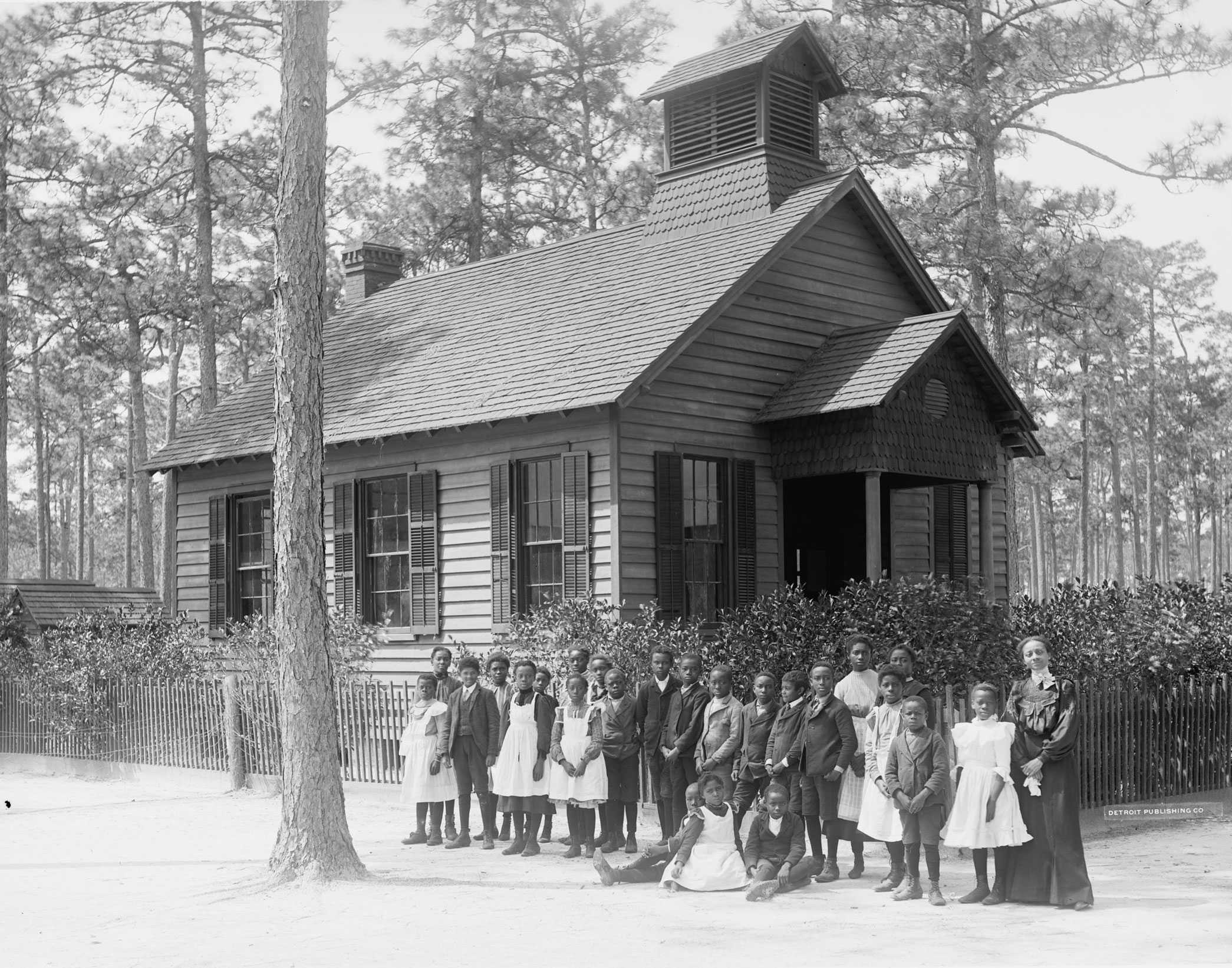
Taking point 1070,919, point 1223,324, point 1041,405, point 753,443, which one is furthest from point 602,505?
point 1223,324

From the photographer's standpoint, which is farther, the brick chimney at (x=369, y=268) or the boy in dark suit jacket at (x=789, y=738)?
the brick chimney at (x=369, y=268)

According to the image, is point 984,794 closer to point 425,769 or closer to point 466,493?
point 425,769

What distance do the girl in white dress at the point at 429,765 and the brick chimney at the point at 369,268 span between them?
48.5 ft

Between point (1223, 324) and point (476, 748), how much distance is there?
53.6 metres

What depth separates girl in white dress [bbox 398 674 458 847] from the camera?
40.8ft

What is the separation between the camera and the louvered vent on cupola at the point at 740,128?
64.6 feet

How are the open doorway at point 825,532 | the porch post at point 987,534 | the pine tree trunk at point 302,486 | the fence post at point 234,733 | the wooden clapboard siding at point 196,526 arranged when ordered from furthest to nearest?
Result: the wooden clapboard siding at point 196,526 < the open doorway at point 825,532 < the porch post at point 987,534 < the fence post at point 234,733 < the pine tree trunk at point 302,486

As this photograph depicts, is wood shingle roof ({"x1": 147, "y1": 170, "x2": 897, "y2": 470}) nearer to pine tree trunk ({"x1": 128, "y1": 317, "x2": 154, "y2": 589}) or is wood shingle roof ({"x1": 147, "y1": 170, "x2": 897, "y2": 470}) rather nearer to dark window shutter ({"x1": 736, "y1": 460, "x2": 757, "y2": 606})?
dark window shutter ({"x1": 736, "y1": 460, "x2": 757, "y2": 606})

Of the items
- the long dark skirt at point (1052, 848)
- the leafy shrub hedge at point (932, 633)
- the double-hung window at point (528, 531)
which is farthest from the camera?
the double-hung window at point (528, 531)

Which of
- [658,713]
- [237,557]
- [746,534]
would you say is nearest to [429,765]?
[658,713]

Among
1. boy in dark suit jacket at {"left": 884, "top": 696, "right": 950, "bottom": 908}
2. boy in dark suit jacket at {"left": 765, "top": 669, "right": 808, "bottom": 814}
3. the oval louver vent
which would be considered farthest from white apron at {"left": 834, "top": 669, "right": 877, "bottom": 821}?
the oval louver vent

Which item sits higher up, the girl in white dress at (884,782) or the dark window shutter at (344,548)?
the dark window shutter at (344,548)

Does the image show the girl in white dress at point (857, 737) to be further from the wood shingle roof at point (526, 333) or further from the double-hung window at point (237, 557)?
the double-hung window at point (237, 557)

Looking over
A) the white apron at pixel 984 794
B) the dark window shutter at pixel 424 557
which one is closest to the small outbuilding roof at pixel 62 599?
the dark window shutter at pixel 424 557
